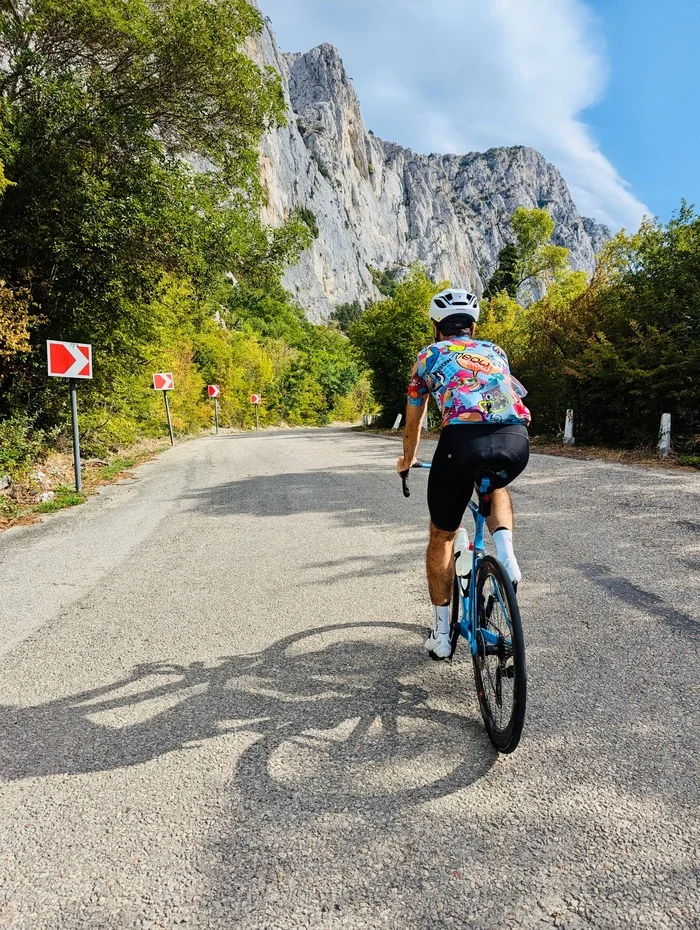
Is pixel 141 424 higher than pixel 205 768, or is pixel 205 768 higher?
pixel 141 424

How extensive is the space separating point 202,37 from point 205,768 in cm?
1190

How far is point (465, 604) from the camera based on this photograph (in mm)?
2588

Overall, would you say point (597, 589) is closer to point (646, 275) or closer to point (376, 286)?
point (646, 275)

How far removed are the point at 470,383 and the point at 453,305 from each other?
0.58 metres

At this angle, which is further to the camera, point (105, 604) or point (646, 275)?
point (646, 275)

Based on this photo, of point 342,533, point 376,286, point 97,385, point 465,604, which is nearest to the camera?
point 465,604

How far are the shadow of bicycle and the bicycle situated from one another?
16cm

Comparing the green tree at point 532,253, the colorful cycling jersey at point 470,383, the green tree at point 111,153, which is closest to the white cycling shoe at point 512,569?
the colorful cycling jersey at point 470,383

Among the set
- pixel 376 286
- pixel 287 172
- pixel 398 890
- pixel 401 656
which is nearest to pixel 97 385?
pixel 401 656

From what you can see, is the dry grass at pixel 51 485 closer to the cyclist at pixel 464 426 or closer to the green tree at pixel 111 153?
the green tree at pixel 111 153

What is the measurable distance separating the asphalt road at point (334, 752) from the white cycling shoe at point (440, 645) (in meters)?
0.09

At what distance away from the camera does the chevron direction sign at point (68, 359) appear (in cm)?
777

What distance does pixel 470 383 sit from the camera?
7.82 ft

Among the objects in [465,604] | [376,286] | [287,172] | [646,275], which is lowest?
[465,604]
